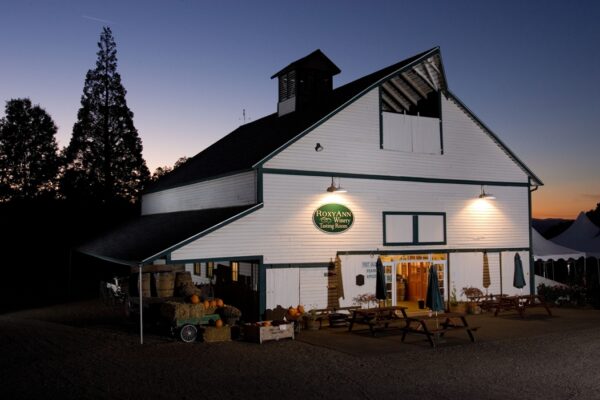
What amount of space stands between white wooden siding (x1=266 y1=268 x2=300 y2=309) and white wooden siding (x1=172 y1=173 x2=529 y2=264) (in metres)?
0.36

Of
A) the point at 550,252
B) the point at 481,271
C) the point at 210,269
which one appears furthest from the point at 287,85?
the point at 550,252

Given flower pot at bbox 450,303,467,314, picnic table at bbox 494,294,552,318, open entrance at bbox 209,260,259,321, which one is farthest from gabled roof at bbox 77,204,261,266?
picnic table at bbox 494,294,552,318

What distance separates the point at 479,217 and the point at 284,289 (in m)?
8.38

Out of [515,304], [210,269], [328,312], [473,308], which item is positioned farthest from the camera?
[210,269]

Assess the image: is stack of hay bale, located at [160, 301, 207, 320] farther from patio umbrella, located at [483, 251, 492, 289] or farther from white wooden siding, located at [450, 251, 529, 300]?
patio umbrella, located at [483, 251, 492, 289]

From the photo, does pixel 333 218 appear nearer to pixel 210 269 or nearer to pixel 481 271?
pixel 210 269

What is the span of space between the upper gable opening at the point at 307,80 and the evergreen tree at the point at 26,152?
895 inches

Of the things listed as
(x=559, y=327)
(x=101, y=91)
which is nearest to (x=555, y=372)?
(x=559, y=327)

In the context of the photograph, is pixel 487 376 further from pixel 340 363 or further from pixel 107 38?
pixel 107 38

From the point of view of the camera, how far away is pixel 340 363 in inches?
483

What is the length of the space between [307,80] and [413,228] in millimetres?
7732

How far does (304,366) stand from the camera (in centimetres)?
1204

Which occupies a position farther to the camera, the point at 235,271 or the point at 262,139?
the point at 262,139

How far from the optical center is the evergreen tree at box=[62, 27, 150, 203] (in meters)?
37.8
